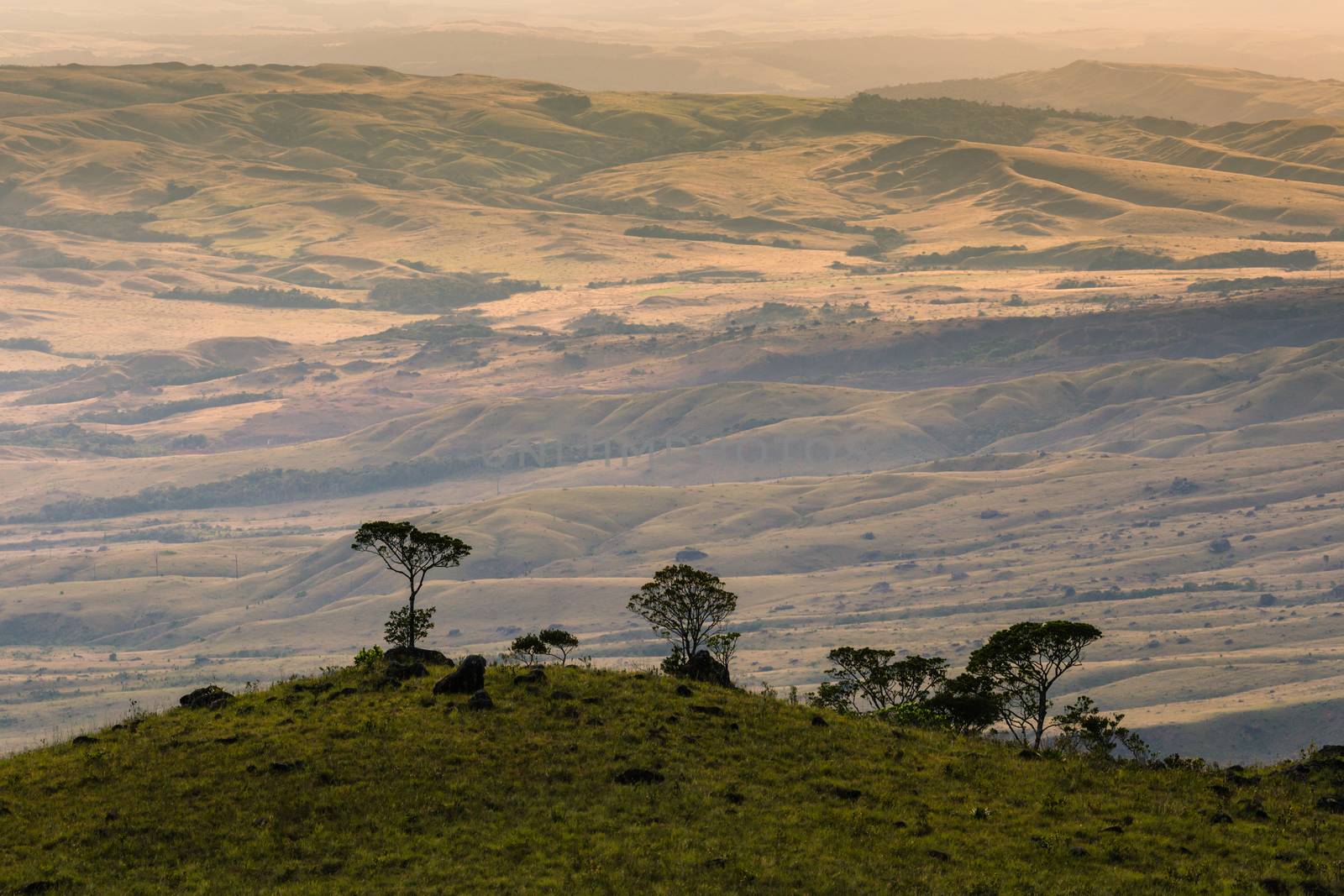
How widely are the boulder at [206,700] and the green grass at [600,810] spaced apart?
1470 millimetres

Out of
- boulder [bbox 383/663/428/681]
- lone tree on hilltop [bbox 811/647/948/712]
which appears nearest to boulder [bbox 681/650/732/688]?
lone tree on hilltop [bbox 811/647/948/712]

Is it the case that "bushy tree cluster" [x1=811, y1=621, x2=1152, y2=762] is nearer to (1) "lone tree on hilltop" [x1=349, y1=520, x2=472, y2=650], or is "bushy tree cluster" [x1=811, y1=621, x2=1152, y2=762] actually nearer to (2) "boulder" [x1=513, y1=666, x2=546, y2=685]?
(2) "boulder" [x1=513, y1=666, x2=546, y2=685]

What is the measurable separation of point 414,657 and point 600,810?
74.1 feet

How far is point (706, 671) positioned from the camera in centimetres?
7762

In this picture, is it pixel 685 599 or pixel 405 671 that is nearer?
pixel 405 671

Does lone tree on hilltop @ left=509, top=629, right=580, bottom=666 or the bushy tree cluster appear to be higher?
lone tree on hilltop @ left=509, top=629, right=580, bottom=666

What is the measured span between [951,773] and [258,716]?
26044mm

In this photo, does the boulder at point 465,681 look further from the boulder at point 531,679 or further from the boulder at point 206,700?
the boulder at point 206,700

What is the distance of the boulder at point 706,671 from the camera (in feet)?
254

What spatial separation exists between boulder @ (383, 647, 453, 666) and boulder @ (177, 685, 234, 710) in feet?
24.0

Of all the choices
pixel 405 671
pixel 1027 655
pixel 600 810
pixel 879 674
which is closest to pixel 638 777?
pixel 600 810

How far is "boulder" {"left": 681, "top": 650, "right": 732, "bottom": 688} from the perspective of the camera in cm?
7744

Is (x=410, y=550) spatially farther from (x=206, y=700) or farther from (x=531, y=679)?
(x=531, y=679)

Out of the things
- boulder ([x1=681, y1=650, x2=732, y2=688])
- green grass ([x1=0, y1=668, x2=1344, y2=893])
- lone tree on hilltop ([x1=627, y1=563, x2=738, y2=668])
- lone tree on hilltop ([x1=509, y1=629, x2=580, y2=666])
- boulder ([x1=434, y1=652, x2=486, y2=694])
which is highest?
lone tree on hilltop ([x1=627, y1=563, x2=738, y2=668])
